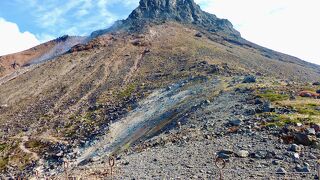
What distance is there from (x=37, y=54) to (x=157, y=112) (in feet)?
416

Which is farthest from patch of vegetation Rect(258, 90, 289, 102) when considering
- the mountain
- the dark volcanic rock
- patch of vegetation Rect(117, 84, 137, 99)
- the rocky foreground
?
the dark volcanic rock

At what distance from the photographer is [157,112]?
53.9 metres

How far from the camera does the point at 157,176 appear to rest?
25156 mm

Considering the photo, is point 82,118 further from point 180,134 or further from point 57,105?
point 180,134

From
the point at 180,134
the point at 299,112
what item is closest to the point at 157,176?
the point at 180,134

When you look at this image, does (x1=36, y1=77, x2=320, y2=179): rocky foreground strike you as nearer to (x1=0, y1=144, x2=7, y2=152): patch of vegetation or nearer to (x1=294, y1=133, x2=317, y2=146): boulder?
(x1=294, y1=133, x2=317, y2=146): boulder

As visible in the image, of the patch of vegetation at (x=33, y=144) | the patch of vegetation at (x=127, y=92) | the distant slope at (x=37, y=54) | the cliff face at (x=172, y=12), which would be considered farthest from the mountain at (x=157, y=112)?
the distant slope at (x=37, y=54)

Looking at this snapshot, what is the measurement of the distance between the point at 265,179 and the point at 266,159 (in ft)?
10.1

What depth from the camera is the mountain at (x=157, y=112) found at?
89.1 feet

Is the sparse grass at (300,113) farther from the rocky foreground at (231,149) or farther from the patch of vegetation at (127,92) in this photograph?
the patch of vegetation at (127,92)

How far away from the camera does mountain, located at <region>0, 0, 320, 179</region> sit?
2717 centimetres

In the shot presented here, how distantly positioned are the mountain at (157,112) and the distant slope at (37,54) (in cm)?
3507

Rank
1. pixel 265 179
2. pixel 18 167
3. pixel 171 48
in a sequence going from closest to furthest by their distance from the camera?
pixel 265 179, pixel 18 167, pixel 171 48

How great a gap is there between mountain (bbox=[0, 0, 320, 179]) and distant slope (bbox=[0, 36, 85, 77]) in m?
35.1
